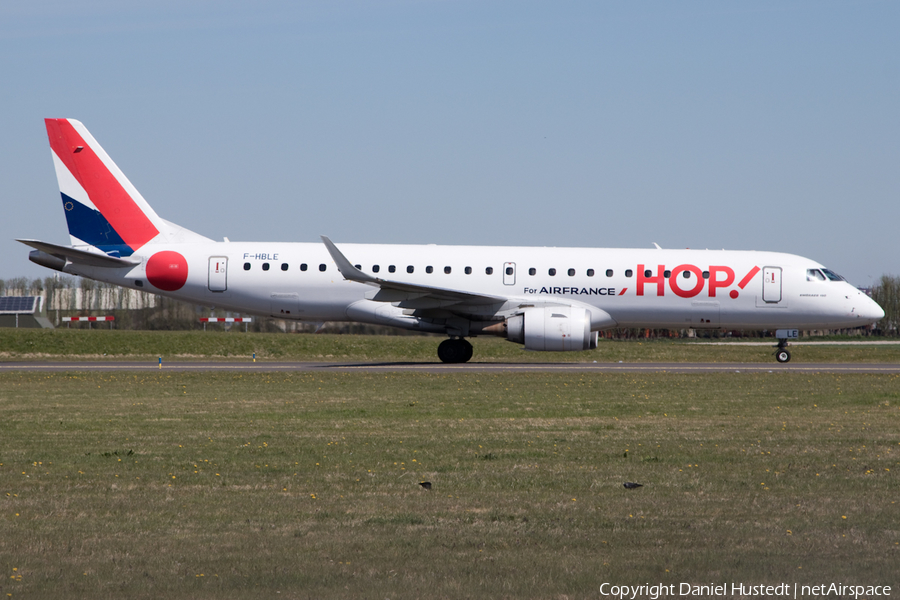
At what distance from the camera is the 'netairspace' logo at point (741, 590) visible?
5.53 metres

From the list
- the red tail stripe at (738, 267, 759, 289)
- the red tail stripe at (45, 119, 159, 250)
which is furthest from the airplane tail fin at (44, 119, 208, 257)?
the red tail stripe at (738, 267, 759, 289)

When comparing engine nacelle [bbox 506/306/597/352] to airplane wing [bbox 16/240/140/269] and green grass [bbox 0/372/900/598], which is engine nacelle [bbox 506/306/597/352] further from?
airplane wing [bbox 16/240/140/269]

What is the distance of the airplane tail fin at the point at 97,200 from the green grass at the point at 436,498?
15.3 m

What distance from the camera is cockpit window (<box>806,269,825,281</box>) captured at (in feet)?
98.8

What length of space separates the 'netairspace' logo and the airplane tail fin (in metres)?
27.4

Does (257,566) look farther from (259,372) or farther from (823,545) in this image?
(259,372)

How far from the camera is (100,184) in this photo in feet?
101

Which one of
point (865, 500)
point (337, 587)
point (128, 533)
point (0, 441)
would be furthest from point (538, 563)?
point (0, 441)

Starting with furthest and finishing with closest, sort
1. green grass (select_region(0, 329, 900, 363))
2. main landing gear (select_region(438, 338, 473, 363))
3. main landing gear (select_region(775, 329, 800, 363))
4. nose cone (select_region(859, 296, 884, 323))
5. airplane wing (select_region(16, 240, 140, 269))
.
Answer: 1. green grass (select_region(0, 329, 900, 363))
2. main landing gear (select_region(775, 329, 800, 363))
3. main landing gear (select_region(438, 338, 473, 363))
4. nose cone (select_region(859, 296, 884, 323))
5. airplane wing (select_region(16, 240, 140, 269))

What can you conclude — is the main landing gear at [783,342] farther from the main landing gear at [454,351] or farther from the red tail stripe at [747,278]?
the main landing gear at [454,351]

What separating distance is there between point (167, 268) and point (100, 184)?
3.95 meters

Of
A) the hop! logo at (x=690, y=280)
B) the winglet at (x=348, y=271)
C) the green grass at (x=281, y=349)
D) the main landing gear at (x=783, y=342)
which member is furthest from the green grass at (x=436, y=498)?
the green grass at (x=281, y=349)

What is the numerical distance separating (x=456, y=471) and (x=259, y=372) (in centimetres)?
1610

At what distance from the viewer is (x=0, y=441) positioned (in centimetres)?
1178
